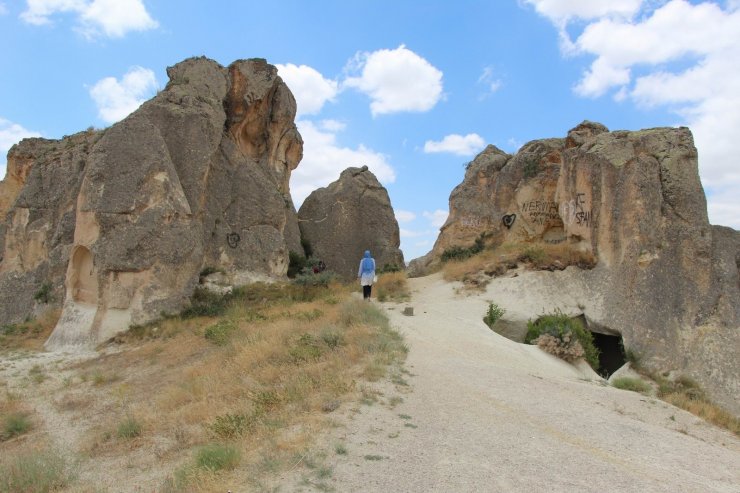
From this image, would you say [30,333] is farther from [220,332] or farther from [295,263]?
[295,263]

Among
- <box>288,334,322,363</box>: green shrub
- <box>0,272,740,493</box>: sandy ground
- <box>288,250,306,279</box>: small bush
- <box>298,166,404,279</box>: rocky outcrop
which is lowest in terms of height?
<box>0,272,740,493</box>: sandy ground

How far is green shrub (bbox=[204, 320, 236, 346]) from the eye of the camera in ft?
37.9

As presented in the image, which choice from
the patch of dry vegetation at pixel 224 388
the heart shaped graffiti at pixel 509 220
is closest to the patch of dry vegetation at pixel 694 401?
the patch of dry vegetation at pixel 224 388

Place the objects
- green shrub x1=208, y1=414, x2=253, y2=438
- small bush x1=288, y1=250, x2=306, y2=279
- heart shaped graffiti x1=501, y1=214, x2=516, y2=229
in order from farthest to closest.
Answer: heart shaped graffiti x1=501, y1=214, x2=516, y2=229
small bush x1=288, y1=250, x2=306, y2=279
green shrub x1=208, y1=414, x2=253, y2=438

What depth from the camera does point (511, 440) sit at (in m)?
5.66

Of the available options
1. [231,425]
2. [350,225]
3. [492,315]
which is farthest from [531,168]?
[231,425]

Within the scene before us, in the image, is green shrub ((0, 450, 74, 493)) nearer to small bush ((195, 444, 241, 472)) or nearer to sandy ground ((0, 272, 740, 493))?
sandy ground ((0, 272, 740, 493))

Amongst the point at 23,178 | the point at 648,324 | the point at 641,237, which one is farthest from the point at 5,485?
the point at 23,178

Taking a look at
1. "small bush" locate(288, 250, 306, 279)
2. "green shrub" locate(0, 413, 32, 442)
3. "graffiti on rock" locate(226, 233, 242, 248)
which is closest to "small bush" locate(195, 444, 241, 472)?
"green shrub" locate(0, 413, 32, 442)

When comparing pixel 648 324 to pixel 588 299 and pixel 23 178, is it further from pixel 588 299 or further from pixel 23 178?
pixel 23 178

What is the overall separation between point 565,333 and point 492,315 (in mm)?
2110

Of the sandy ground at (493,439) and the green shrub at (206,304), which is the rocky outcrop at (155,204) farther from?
the sandy ground at (493,439)

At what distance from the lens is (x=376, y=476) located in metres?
4.55

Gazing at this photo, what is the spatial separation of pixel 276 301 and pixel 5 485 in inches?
415
